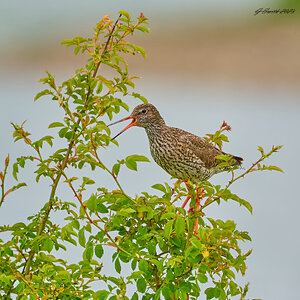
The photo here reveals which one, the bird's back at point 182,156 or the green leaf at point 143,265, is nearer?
the green leaf at point 143,265

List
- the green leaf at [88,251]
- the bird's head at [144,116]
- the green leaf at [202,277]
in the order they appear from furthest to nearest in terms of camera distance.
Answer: the bird's head at [144,116] < the green leaf at [88,251] < the green leaf at [202,277]

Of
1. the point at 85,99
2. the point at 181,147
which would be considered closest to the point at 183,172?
the point at 181,147

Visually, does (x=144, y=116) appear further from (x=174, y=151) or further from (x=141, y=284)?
(x=141, y=284)

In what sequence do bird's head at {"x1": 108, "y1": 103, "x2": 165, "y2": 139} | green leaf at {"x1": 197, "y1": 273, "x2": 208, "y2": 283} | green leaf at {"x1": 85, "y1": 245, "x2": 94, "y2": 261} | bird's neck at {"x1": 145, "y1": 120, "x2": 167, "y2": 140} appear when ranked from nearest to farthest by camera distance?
green leaf at {"x1": 197, "y1": 273, "x2": 208, "y2": 283}, green leaf at {"x1": 85, "y1": 245, "x2": 94, "y2": 261}, bird's head at {"x1": 108, "y1": 103, "x2": 165, "y2": 139}, bird's neck at {"x1": 145, "y1": 120, "x2": 167, "y2": 140}

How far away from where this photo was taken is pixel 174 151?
466 centimetres

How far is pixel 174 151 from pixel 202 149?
0.21 metres

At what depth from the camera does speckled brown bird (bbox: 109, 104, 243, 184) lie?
4.62 m

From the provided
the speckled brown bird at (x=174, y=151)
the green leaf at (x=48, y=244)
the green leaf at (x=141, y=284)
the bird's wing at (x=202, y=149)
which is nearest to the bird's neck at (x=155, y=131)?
the speckled brown bird at (x=174, y=151)

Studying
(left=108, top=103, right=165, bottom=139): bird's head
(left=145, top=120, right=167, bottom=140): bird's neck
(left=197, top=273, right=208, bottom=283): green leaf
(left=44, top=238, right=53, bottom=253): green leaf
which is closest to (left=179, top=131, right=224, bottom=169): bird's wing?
(left=145, top=120, right=167, bottom=140): bird's neck

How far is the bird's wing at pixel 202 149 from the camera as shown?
15.3 ft

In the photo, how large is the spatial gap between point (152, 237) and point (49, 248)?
0.38 metres

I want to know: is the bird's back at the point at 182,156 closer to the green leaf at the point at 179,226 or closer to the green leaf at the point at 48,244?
the green leaf at the point at 48,244

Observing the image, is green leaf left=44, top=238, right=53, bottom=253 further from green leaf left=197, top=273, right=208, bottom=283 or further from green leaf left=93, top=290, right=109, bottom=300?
green leaf left=197, top=273, right=208, bottom=283

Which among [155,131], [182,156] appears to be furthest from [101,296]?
[155,131]
